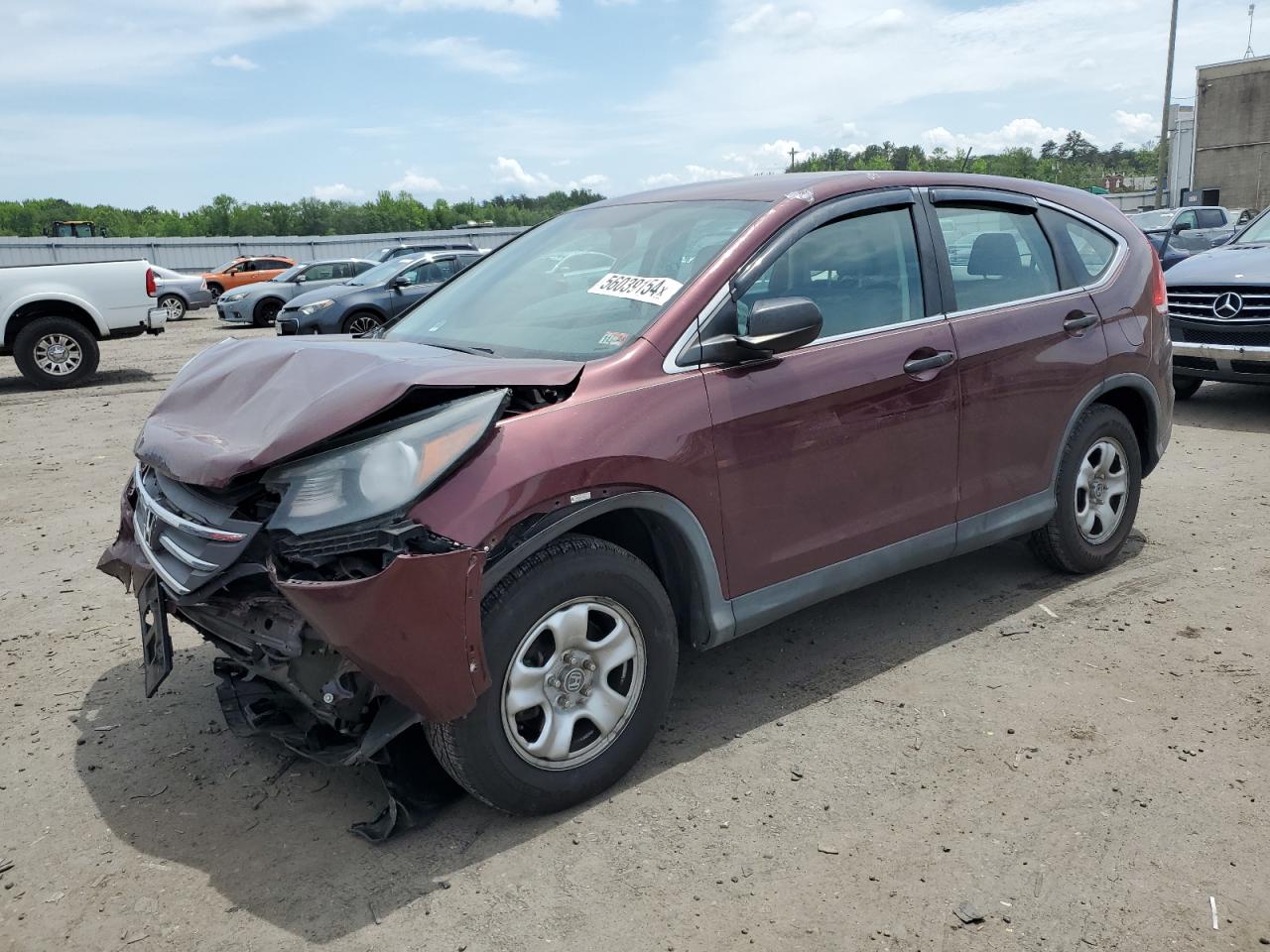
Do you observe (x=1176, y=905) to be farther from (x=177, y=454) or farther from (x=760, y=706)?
(x=177, y=454)

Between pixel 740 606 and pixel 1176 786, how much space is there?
1416 mm

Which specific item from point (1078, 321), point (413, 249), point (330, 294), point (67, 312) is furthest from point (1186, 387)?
point (413, 249)

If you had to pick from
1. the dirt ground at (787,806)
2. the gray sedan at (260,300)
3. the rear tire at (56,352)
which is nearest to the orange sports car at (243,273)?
the gray sedan at (260,300)

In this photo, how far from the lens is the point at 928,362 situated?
3912mm

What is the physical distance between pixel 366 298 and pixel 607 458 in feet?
44.5

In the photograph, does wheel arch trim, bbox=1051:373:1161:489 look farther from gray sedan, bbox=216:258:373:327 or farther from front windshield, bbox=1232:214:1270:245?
gray sedan, bbox=216:258:373:327

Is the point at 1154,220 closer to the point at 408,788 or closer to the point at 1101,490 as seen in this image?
the point at 1101,490

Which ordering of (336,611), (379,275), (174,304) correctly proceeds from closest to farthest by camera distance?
(336,611)
(379,275)
(174,304)

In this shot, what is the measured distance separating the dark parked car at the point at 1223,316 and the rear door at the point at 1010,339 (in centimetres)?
440

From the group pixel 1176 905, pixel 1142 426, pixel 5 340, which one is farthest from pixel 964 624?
pixel 5 340

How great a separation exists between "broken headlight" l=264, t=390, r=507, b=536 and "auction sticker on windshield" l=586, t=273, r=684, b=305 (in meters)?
0.84

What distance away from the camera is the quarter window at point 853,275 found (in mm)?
3664

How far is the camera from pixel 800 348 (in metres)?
3.59

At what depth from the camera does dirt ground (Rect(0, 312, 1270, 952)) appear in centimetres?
265
